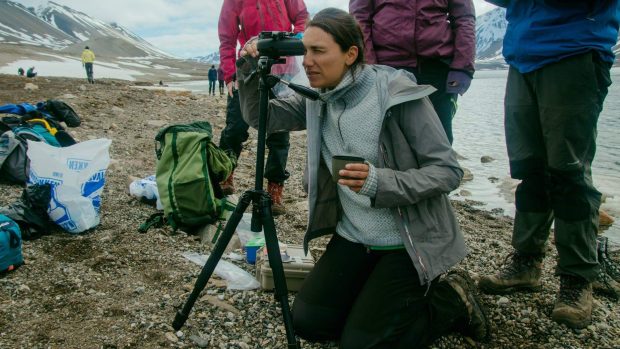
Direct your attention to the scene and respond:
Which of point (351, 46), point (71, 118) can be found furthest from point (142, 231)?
point (71, 118)

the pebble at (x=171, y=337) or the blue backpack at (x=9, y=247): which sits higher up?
the blue backpack at (x=9, y=247)

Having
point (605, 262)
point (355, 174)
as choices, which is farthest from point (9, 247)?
point (605, 262)

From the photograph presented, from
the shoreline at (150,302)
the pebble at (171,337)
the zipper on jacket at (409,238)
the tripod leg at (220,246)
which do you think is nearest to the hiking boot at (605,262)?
the shoreline at (150,302)

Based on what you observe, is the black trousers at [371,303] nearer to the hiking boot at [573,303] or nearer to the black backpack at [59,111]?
the hiking boot at [573,303]

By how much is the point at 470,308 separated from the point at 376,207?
912mm

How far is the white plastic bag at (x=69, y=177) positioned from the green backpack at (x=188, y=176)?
590mm

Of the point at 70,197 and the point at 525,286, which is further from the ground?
the point at 70,197

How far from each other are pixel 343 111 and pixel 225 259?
1729mm

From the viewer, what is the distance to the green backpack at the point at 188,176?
405cm

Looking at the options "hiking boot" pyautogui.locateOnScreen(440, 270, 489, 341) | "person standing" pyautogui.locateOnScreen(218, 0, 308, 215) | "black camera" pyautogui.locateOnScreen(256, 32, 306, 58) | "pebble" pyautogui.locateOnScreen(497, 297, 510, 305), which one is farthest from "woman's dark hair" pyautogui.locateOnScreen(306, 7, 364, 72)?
"pebble" pyautogui.locateOnScreen(497, 297, 510, 305)

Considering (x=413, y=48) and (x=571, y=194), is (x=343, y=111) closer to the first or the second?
(x=413, y=48)

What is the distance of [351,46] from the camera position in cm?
251

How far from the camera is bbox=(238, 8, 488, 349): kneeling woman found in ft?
7.59

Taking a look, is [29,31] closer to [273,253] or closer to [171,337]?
[171,337]
